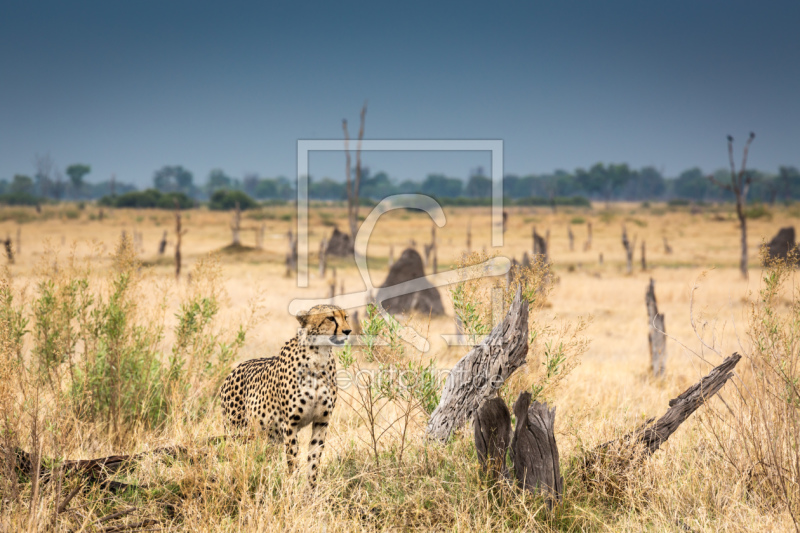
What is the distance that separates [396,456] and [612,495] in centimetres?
130

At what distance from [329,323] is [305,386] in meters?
0.39

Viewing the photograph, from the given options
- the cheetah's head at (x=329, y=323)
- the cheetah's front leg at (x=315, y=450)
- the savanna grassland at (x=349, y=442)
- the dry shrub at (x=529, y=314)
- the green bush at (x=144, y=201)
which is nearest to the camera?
the savanna grassland at (x=349, y=442)

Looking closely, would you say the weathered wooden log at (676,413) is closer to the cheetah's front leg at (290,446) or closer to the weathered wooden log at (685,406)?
the weathered wooden log at (685,406)

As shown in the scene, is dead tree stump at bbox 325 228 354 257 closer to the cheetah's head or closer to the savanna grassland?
the savanna grassland

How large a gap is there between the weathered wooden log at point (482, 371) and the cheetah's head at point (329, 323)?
891 millimetres

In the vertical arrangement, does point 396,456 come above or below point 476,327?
below

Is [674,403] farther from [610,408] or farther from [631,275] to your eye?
[631,275]

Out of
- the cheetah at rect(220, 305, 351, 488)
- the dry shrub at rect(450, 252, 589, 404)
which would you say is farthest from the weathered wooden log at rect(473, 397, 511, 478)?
the cheetah at rect(220, 305, 351, 488)

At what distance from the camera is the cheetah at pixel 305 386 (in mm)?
3410

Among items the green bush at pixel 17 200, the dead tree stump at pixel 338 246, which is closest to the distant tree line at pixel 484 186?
the green bush at pixel 17 200

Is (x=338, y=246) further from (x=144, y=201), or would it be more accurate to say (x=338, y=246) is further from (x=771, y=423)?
(x=144, y=201)

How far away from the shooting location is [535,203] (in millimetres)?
103688

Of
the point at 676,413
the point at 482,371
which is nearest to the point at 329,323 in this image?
the point at 482,371

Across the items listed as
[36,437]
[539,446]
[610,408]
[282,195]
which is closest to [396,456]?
[539,446]
